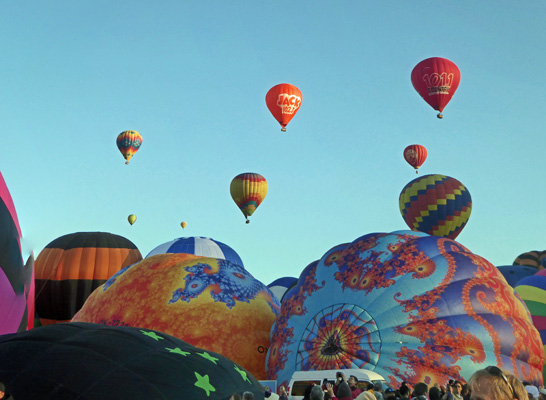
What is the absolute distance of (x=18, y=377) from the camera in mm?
4602

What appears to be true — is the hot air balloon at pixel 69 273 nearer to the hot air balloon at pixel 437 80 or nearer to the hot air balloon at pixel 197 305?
the hot air balloon at pixel 197 305

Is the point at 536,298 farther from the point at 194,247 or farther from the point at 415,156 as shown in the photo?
the point at 415,156

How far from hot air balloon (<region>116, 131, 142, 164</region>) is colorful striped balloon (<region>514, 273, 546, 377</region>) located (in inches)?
962

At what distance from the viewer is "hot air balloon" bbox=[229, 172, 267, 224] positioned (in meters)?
32.7

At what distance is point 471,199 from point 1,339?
973 inches

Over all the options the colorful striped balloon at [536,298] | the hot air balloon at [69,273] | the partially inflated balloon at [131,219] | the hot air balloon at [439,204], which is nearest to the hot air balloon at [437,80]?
the hot air balloon at [439,204]

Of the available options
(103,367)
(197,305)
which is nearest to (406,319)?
(197,305)

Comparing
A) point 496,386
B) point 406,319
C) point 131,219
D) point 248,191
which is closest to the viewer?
point 496,386

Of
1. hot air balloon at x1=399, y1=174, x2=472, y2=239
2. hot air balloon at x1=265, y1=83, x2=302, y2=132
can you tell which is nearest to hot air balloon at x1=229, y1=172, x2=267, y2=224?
hot air balloon at x1=265, y1=83, x2=302, y2=132

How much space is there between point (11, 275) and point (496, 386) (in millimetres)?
5749

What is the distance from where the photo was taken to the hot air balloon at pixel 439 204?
85.4 feet

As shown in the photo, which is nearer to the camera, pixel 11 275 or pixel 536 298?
pixel 11 275

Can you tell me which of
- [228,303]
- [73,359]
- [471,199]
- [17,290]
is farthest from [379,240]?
[471,199]

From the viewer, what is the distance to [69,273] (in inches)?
858
